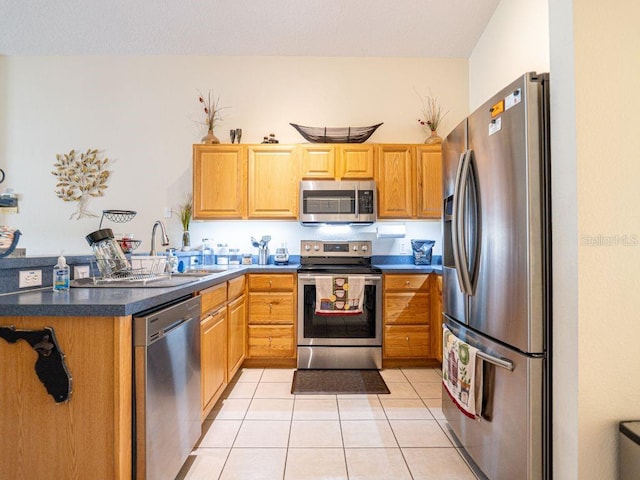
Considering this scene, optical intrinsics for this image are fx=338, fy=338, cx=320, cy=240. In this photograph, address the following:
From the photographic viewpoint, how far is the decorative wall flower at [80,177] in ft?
11.8

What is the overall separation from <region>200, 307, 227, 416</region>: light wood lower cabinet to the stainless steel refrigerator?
1412 millimetres

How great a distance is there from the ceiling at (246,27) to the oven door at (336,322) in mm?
2403

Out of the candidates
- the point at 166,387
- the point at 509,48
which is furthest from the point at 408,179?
the point at 166,387

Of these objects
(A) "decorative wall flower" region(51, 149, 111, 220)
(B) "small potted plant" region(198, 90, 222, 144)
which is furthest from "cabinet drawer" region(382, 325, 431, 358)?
(A) "decorative wall flower" region(51, 149, 111, 220)

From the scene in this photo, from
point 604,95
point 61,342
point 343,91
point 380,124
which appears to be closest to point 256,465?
point 61,342

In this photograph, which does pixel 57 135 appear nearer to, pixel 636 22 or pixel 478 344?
pixel 478 344

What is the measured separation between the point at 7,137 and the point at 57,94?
2.27 feet

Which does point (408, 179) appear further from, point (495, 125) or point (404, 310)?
point (495, 125)

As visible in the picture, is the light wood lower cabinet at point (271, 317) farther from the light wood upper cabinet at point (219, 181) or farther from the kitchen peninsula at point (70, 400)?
the kitchen peninsula at point (70, 400)

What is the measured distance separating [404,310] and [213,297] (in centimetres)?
173

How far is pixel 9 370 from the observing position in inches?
43.1

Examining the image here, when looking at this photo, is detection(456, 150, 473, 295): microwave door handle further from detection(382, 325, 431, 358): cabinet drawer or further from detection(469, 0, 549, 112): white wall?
detection(469, 0, 549, 112): white wall

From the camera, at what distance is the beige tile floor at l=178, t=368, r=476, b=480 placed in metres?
1.68

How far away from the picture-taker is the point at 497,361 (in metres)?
1.41
